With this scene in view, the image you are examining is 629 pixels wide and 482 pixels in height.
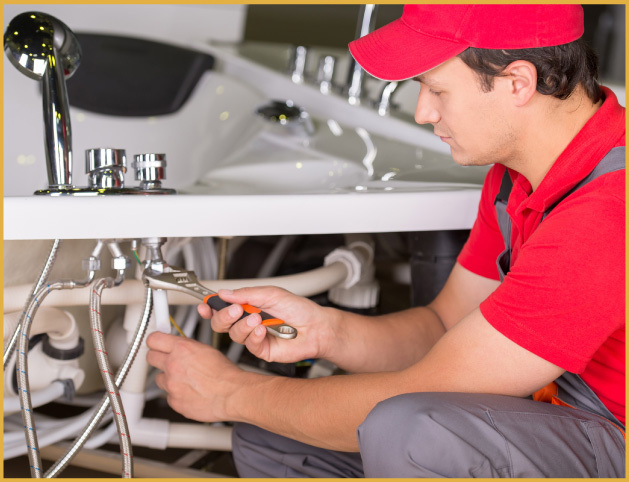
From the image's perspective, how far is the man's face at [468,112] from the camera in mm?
839

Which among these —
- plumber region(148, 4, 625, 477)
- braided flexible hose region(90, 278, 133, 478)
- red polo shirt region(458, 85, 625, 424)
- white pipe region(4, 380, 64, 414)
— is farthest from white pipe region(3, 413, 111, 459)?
red polo shirt region(458, 85, 625, 424)

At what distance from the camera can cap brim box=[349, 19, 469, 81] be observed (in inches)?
32.5

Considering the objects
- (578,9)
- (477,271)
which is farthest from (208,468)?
(578,9)

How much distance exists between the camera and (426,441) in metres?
0.72

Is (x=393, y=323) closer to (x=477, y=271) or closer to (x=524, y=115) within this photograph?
(x=477, y=271)

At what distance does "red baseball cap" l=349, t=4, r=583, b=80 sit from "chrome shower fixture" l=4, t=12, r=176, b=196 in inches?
13.1

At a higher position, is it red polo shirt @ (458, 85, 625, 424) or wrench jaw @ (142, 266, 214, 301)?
red polo shirt @ (458, 85, 625, 424)

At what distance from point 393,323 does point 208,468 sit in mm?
508

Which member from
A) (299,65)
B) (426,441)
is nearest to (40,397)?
(426,441)

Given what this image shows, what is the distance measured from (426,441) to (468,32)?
43 centimetres

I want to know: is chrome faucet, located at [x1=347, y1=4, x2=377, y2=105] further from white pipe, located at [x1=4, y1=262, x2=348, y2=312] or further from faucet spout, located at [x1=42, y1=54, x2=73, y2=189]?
faucet spout, located at [x1=42, y1=54, x2=73, y2=189]

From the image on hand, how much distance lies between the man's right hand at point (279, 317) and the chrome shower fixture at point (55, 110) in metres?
0.17

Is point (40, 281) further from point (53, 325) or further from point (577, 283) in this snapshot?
point (577, 283)

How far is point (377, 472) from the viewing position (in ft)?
2.47
